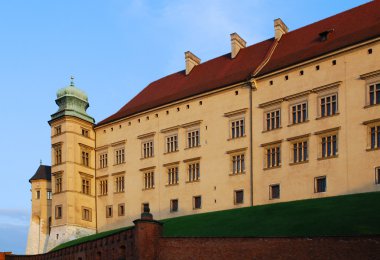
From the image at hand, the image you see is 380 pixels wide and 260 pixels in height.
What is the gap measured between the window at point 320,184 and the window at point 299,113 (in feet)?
14.0

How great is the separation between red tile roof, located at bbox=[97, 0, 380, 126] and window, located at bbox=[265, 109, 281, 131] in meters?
2.97

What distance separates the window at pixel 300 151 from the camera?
43188mm

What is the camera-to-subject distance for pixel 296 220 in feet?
106

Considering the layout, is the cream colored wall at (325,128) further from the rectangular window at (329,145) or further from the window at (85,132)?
the window at (85,132)

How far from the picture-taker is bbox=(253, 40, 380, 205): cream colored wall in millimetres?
40250

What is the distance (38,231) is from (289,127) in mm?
26899

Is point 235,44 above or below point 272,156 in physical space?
above

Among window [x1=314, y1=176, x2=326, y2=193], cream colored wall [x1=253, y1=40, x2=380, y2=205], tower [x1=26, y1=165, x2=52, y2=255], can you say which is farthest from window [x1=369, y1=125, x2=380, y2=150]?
tower [x1=26, y1=165, x2=52, y2=255]

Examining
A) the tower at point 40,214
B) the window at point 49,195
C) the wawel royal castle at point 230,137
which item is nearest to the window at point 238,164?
A: the wawel royal castle at point 230,137

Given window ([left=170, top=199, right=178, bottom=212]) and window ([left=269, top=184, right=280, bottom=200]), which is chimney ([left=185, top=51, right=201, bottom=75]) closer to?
window ([left=170, top=199, right=178, bottom=212])

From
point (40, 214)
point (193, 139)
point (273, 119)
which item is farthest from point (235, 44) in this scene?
point (40, 214)

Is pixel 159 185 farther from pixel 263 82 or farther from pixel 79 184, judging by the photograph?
pixel 263 82

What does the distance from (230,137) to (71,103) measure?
56.2 feet

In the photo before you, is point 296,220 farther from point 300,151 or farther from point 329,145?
point 300,151
